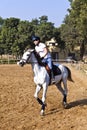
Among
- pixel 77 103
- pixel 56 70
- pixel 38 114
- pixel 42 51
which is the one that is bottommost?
pixel 77 103

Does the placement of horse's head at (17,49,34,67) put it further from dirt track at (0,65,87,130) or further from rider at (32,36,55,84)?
dirt track at (0,65,87,130)

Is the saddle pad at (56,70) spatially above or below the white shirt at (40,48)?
below

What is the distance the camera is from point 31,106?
496 inches

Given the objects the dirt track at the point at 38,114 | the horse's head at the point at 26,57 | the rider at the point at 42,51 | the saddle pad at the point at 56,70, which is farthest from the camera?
the saddle pad at the point at 56,70

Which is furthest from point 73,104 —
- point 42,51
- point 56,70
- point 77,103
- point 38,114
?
point 42,51

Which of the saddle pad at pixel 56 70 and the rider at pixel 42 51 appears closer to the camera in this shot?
the rider at pixel 42 51

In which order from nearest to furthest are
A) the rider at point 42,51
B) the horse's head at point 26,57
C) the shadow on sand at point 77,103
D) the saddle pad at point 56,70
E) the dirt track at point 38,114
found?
the dirt track at point 38,114
the horse's head at point 26,57
the rider at point 42,51
the saddle pad at point 56,70
the shadow on sand at point 77,103

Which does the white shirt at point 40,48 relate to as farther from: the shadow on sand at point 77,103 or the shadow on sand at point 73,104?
the shadow on sand at point 77,103

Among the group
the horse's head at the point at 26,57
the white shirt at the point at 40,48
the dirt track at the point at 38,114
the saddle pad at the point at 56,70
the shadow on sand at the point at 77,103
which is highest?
the white shirt at the point at 40,48

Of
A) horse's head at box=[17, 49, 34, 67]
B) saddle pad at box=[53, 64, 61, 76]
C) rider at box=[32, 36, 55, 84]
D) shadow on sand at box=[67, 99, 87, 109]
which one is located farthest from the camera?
shadow on sand at box=[67, 99, 87, 109]

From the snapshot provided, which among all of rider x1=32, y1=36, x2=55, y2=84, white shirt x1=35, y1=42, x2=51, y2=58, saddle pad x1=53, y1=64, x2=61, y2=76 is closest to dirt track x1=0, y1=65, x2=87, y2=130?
saddle pad x1=53, y1=64, x2=61, y2=76

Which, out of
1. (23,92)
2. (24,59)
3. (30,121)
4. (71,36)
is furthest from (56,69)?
(71,36)

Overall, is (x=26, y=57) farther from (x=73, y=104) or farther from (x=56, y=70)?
(x=73, y=104)

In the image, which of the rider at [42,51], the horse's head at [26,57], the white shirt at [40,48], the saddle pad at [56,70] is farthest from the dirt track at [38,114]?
the white shirt at [40,48]
